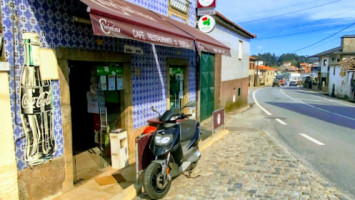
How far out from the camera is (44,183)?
160 inches

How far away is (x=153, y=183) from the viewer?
421cm

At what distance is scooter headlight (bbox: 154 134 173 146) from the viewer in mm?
4407

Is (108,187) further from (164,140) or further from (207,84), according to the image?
(207,84)

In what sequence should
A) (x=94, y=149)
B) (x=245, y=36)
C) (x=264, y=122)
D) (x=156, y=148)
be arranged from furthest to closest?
1. (x=245, y=36)
2. (x=264, y=122)
3. (x=94, y=149)
4. (x=156, y=148)

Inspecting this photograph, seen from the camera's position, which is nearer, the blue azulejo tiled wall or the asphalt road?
the blue azulejo tiled wall

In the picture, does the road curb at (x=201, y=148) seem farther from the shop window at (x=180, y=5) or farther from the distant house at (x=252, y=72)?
the distant house at (x=252, y=72)

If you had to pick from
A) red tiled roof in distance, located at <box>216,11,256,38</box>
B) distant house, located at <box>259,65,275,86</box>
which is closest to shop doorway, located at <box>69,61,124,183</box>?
red tiled roof in distance, located at <box>216,11,256,38</box>

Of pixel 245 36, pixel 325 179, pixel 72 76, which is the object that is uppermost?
pixel 245 36

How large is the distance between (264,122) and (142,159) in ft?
29.4

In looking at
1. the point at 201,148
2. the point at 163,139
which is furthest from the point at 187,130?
the point at 201,148

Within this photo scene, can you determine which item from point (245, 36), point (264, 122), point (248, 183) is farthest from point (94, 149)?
point (245, 36)

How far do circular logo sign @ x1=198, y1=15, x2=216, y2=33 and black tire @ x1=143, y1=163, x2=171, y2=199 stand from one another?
7174 mm

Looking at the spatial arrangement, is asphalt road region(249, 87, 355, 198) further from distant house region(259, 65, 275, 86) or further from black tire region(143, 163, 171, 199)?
distant house region(259, 65, 275, 86)

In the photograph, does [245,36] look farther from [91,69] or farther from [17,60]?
[17,60]
